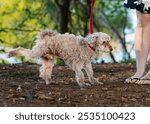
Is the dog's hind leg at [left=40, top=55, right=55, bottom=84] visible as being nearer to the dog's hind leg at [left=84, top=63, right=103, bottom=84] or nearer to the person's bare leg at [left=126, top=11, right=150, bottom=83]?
the dog's hind leg at [left=84, top=63, right=103, bottom=84]

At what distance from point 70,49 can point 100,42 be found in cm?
42

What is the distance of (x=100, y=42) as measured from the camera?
877cm

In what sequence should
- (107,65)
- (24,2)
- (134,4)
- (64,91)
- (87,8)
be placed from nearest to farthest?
(64,91), (134,4), (107,65), (87,8), (24,2)

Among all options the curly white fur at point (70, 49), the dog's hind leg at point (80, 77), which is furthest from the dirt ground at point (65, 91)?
the curly white fur at point (70, 49)

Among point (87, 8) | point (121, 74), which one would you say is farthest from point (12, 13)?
point (121, 74)

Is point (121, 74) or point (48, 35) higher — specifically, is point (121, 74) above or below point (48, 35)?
below

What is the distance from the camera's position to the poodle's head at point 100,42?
28.8 feet

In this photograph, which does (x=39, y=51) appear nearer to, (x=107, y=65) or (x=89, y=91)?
(x=89, y=91)

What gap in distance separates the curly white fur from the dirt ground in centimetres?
33

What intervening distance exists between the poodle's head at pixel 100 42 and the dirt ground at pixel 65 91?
0.53 metres

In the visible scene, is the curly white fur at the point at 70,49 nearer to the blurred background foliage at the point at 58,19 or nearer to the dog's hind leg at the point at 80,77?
the dog's hind leg at the point at 80,77

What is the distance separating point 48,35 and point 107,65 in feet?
9.83

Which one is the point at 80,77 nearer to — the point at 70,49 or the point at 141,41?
the point at 70,49

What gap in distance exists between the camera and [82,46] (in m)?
8.80
